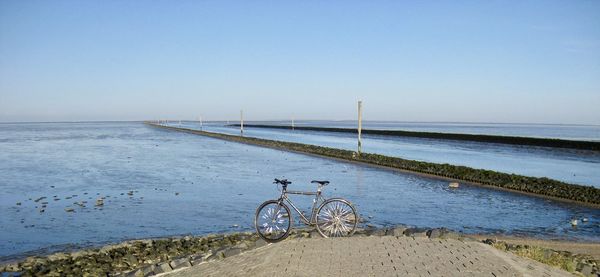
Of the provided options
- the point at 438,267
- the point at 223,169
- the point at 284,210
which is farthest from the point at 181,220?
the point at 223,169

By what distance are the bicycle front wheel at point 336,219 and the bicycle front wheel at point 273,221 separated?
62 cm

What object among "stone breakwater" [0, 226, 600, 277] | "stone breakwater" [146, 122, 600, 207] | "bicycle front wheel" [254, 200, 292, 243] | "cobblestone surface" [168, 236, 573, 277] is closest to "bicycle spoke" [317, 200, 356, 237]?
"stone breakwater" [0, 226, 600, 277]

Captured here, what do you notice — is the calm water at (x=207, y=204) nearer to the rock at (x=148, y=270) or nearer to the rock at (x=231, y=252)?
the rock at (x=148, y=270)

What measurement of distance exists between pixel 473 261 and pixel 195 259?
14.6 ft

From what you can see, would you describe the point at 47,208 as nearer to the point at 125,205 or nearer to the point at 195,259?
the point at 125,205

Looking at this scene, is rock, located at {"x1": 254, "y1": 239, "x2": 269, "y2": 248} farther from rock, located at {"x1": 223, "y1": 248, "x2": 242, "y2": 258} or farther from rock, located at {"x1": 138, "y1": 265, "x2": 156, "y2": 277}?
rock, located at {"x1": 138, "y1": 265, "x2": 156, "y2": 277}

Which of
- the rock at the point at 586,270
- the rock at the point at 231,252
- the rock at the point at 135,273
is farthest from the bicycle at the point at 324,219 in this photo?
the rock at the point at 586,270

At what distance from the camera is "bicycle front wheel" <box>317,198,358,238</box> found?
9.82 m

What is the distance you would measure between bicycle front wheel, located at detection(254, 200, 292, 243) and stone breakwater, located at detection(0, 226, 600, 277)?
0.36 meters

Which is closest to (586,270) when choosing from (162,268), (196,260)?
(196,260)

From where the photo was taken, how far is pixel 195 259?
8.59m

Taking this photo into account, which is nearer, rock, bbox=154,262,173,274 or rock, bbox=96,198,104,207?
rock, bbox=154,262,173,274

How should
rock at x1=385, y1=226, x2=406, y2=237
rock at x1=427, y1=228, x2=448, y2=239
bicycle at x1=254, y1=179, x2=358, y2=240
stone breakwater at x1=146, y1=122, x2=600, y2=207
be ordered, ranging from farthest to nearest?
stone breakwater at x1=146, y1=122, x2=600, y2=207, rock at x1=385, y1=226, x2=406, y2=237, bicycle at x1=254, y1=179, x2=358, y2=240, rock at x1=427, y1=228, x2=448, y2=239

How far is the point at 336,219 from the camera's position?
9.84 meters
